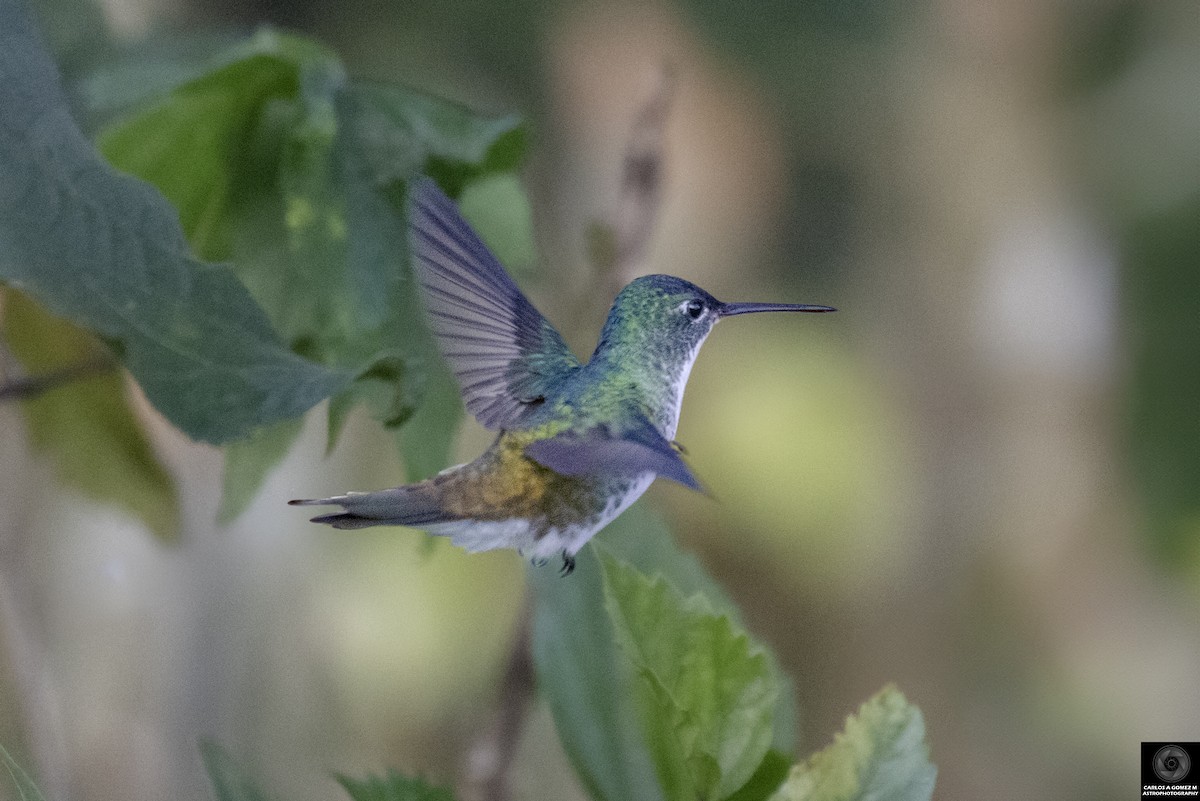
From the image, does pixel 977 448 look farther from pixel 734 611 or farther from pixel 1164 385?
pixel 734 611

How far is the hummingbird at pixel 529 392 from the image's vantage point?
9.4 inches

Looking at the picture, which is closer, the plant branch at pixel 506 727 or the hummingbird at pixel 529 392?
the hummingbird at pixel 529 392

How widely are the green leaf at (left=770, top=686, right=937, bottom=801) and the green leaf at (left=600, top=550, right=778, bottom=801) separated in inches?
0.8

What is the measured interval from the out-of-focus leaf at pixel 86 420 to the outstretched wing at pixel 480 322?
17 centimetres

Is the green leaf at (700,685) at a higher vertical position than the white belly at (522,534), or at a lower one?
lower

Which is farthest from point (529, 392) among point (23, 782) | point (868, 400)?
point (868, 400)

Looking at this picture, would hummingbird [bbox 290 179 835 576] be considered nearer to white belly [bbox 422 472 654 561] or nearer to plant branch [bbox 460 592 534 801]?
white belly [bbox 422 472 654 561]

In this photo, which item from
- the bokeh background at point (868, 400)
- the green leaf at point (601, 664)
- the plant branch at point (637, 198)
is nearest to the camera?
the green leaf at point (601, 664)

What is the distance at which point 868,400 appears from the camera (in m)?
1.02

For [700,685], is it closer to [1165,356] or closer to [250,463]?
[250,463]

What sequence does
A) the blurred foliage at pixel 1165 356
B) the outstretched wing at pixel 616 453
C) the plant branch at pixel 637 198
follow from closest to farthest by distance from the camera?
1. the outstretched wing at pixel 616 453
2. the plant branch at pixel 637 198
3. the blurred foliage at pixel 1165 356

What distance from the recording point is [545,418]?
0.27 metres

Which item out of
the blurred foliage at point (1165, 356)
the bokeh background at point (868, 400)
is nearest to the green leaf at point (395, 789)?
the bokeh background at point (868, 400)

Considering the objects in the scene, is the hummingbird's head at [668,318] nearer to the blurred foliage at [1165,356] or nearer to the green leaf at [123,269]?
the green leaf at [123,269]
